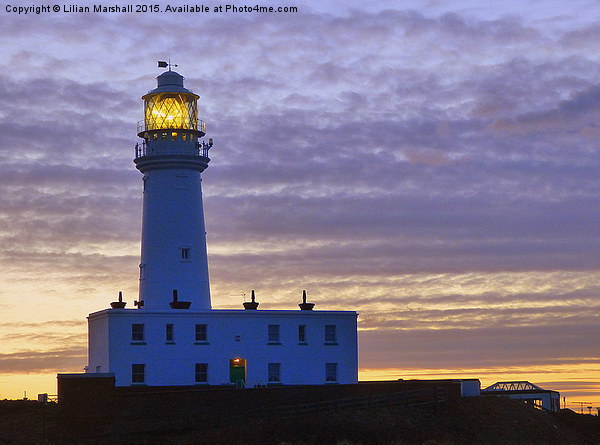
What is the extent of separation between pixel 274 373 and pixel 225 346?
110 inches

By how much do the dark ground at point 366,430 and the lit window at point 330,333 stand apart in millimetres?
7032

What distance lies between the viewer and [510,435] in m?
51.5

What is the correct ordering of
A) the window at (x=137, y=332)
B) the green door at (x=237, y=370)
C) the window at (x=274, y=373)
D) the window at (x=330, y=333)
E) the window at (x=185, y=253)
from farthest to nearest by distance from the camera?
the window at (x=185, y=253) → the window at (x=330, y=333) → the window at (x=274, y=373) → the green door at (x=237, y=370) → the window at (x=137, y=332)

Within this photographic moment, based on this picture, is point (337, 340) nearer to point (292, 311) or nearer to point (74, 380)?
point (292, 311)

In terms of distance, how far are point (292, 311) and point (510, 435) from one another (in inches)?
482

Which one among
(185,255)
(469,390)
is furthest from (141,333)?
(469,390)

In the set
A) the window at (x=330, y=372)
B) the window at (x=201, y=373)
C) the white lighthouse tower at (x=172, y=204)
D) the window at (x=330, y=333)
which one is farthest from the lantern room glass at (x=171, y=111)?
the window at (x=330, y=372)

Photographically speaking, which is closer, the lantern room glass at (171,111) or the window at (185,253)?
the window at (185,253)

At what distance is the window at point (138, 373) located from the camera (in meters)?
54.5

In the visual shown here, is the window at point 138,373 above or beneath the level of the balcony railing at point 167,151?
beneath

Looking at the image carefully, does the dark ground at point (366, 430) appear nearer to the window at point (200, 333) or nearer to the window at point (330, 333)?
the window at point (200, 333)

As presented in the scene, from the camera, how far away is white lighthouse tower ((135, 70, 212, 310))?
59.1 meters

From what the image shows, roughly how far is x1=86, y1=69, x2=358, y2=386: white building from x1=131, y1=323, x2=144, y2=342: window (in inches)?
1.8

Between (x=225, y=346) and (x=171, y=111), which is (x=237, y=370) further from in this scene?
(x=171, y=111)
